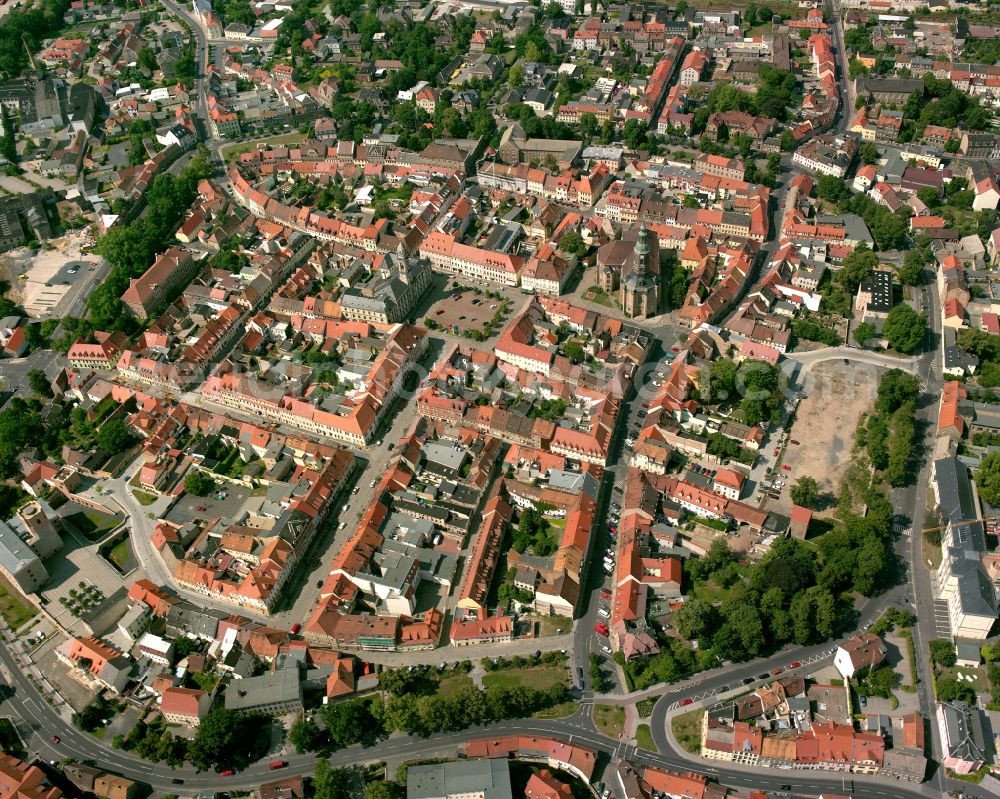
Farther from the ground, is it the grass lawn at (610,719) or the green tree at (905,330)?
the green tree at (905,330)

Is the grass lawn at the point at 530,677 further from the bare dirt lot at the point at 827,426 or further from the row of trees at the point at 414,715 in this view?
the bare dirt lot at the point at 827,426

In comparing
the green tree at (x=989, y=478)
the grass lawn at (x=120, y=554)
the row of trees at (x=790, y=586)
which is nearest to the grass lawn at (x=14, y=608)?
the grass lawn at (x=120, y=554)

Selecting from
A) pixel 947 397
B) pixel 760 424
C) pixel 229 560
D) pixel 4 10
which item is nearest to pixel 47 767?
pixel 229 560

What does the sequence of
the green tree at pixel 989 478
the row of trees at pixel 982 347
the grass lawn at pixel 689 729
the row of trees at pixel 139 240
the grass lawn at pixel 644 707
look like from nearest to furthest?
the grass lawn at pixel 689 729, the grass lawn at pixel 644 707, the green tree at pixel 989 478, the row of trees at pixel 982 347, the row of trees at pixel 139 240

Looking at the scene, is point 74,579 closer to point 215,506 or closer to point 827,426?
point 215,506

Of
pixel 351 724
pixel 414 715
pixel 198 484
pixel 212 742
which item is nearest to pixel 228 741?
pixel 212 742

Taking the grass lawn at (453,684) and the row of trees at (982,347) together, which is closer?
the grass lawn at (453,684)

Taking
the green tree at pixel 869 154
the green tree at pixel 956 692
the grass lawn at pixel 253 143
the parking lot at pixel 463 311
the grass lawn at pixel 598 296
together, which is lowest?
the green tree at pixel 956 692
